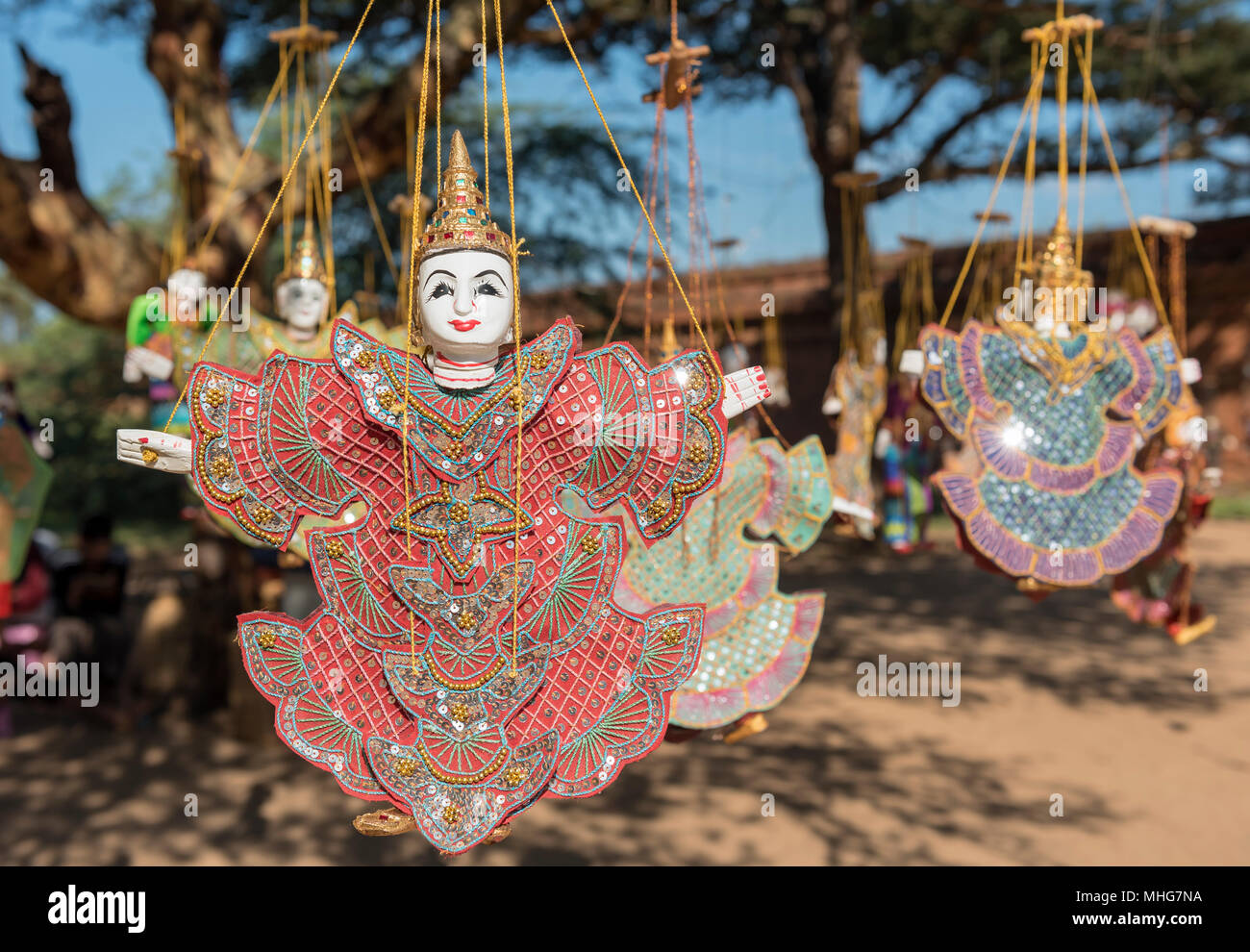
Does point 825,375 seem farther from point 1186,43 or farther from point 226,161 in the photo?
point 226,161

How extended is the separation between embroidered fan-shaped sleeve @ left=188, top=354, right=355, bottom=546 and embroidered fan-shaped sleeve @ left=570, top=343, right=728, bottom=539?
65cm

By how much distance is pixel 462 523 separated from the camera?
261 centimetres

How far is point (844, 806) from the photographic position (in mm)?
5715

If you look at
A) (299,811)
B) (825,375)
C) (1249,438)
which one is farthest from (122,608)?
(1249,438)

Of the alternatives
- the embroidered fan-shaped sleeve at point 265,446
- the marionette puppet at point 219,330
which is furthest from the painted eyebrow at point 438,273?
the marionette puppet at point 219,330

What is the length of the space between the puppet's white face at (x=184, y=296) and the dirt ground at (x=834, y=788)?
2.72 metres

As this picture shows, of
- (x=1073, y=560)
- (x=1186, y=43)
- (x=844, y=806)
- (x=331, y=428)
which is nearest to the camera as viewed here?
(x=331, y=428)

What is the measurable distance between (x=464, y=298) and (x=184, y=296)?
2380 mm

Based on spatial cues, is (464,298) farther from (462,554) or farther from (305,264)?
(305,264)

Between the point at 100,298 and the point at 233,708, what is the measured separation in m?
2.85

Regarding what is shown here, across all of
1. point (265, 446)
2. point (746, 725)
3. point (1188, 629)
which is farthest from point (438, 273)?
point (1188, 629)

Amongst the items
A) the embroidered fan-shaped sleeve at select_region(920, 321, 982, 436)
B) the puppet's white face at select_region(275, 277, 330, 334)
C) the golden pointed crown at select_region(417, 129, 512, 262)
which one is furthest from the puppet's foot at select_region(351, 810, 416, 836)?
the puppet's white face at select_region(275, 277, 330, 334)

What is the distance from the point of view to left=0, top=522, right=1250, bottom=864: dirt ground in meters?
5.21
